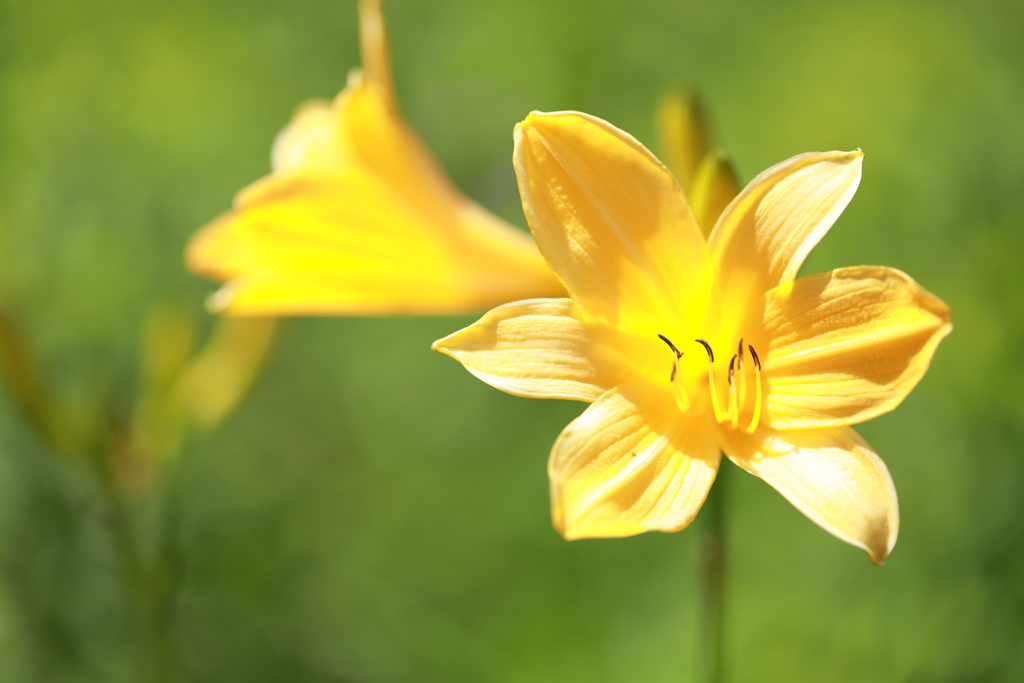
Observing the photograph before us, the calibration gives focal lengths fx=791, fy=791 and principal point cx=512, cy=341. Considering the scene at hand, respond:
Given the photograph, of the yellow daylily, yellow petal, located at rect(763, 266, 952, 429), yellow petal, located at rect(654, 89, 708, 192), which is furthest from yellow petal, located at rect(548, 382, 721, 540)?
yellow petal, located at rect(654, 89, 708, 192)

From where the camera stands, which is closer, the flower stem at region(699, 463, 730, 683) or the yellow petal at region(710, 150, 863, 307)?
the yellow petal at region(710, 150, 863, 307)

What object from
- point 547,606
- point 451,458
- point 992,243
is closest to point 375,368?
point 451,458

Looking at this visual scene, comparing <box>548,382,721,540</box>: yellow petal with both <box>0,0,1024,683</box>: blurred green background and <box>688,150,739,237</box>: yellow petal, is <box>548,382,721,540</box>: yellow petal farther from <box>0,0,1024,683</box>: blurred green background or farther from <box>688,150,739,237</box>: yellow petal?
<box>0,0,1024,683</box>: blurred green background

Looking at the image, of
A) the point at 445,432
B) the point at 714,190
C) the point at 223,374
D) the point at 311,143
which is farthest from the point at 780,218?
the point at 445,432

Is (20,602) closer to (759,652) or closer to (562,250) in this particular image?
(562,250)

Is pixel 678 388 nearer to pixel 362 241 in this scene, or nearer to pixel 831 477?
pixel 831 477
